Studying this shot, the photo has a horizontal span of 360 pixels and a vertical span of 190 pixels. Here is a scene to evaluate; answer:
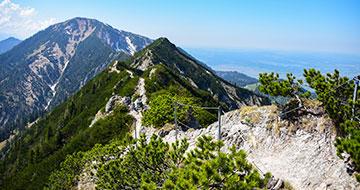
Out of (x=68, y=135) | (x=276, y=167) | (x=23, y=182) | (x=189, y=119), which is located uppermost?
(x=276, y=167)

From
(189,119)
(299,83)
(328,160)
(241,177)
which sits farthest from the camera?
(189,119)

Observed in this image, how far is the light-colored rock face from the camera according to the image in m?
25.9

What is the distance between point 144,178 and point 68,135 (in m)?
114

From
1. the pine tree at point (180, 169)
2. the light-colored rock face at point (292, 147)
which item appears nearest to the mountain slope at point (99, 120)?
the light-colored rock face at point (292, 147)

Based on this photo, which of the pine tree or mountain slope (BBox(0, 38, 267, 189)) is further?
mountain slope (BBox(0, 38, 267, 189))

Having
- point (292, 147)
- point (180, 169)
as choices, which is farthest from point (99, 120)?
point (180, 169)

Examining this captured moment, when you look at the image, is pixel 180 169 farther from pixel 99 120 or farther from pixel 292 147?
pixel 99 120

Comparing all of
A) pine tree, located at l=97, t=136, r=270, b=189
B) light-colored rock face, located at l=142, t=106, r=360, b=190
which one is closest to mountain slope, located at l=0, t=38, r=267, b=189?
light-colored rock face, located at l=142, t=106, r=360, b=190

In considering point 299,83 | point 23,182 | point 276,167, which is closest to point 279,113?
point 299,83

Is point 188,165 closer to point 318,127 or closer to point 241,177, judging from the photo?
point 241,177

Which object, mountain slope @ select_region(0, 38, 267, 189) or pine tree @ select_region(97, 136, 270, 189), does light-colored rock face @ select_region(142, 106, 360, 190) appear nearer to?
pine tree @ select_region(97, 136, 270, 189)

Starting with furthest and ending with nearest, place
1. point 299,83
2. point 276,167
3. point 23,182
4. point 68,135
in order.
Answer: point 68,135 → point 23,182 → point 299,83 → point 276,167

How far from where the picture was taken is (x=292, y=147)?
102 ft

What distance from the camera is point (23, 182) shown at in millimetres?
108875
